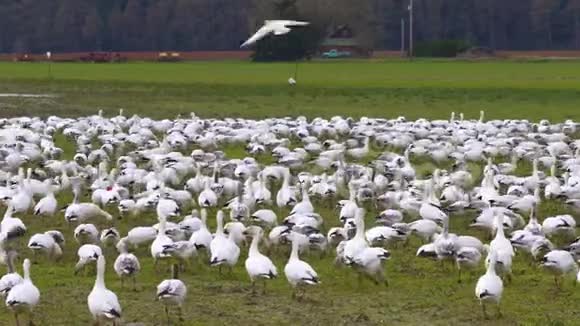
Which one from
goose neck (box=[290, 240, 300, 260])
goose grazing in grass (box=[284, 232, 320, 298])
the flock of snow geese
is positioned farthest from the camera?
the flock of snow geese

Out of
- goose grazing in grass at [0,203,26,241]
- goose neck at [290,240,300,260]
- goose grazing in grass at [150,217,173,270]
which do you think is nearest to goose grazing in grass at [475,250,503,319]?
goose neck at [290,240,300,260]

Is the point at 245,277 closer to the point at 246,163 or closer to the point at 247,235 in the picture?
the point at 247,235

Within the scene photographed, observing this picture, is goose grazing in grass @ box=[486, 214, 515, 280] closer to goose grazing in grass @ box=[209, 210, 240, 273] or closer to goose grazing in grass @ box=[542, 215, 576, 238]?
goose grazing in grass @ box=[542, 215, 576, 238]

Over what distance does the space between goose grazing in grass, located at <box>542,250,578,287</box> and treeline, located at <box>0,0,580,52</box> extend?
106 meters

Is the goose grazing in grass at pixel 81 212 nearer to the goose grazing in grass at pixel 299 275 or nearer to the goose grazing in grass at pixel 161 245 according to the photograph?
the goose grazing in grass at pixel 161 245

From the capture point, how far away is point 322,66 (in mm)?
81688

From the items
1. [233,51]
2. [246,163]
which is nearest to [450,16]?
[233,51]

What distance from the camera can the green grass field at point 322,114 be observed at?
513 inches

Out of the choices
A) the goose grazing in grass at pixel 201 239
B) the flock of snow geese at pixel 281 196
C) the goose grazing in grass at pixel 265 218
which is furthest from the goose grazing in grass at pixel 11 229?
the goose grazing in grass at pixel 265 218

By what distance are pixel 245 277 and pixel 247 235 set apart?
119 cm

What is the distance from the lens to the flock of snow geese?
1420 centimetres

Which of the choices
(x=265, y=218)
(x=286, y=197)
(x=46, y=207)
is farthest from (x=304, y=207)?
(x=46, y=207)

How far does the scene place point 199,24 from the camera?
122 metres

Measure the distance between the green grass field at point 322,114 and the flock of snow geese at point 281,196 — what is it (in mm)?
243
